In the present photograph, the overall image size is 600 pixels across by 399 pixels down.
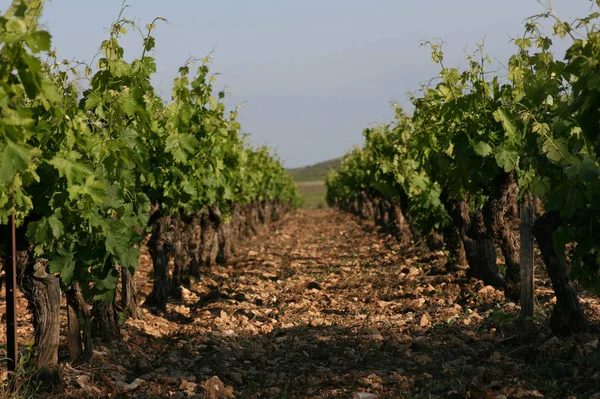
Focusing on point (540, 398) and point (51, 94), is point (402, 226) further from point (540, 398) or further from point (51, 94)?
point (51, 94)

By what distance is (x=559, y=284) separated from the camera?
24.1 feet

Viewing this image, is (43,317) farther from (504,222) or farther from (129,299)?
(504,222)

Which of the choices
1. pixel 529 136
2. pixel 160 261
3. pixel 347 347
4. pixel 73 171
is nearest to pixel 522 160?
pixel 529 136

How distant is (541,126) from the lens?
670cm

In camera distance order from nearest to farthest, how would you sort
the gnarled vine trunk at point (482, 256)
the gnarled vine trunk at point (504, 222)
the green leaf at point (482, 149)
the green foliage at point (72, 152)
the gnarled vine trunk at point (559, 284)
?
1. the green foliage at point (72, 152)
2. the gnarled vine trunk at point (559, 284)
3. the green leaf at point (482, 149)
4. the gnarled vine trunk at point (504, 222)
5. the gnarled vine trunk at point (482, 256)

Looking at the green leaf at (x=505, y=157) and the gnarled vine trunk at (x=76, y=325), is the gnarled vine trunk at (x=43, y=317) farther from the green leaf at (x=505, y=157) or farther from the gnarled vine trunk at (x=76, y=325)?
the green leaf at (x=505, y=157)

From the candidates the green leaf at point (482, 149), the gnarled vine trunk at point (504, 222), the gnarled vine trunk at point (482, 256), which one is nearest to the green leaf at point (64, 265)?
the green leaf at point (482, 149)

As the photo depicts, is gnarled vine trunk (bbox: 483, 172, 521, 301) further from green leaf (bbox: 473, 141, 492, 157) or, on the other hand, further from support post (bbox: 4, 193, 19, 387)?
support post (bbox: 4, 193, 19, 387)

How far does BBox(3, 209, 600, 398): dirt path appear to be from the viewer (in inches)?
251

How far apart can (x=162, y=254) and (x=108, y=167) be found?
17.1 feet

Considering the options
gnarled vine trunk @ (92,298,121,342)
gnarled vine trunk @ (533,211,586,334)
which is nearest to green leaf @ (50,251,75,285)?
gnarled vine trunk @ (92,298,121,342)

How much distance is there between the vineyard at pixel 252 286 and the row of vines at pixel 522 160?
0.08 ft

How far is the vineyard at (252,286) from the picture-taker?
5.86m

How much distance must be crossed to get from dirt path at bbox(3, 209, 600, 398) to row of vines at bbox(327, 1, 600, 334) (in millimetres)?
738
